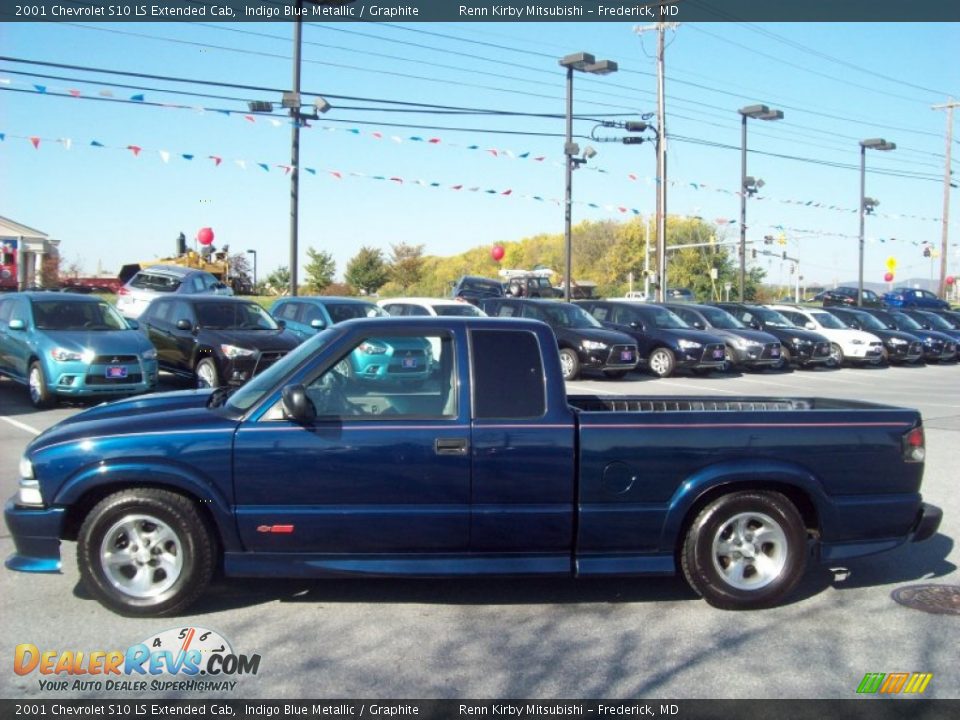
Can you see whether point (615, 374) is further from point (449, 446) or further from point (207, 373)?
point (449, 446)

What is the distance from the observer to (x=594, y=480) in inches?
205

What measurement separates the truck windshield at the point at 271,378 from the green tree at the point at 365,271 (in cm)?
4893

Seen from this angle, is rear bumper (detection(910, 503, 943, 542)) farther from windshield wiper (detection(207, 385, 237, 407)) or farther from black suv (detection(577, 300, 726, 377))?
black suv (detection(577, 300, 726, 377))

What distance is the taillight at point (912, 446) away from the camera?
5.52 m

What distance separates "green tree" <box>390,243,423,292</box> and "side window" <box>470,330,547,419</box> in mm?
51657

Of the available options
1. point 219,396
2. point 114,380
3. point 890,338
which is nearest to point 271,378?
point 219,396

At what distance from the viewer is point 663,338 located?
20328 mm

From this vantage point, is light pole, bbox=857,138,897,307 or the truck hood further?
light pole, bbox=857,138,897,307

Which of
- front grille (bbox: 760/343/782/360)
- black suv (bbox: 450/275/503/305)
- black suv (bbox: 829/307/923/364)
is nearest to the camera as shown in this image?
front grille (bbox: 760/343/782/360)

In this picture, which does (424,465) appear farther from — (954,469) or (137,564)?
(954,469)

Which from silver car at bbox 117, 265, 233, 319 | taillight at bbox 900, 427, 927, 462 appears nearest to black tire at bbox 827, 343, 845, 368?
silver car at bbox 117, 265, 233, 319

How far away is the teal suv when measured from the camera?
12.7 meters

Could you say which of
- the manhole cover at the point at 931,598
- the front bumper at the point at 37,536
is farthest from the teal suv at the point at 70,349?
the manhole cover at the point at 931,598

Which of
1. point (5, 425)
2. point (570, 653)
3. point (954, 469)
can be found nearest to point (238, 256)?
point (5, 425)
